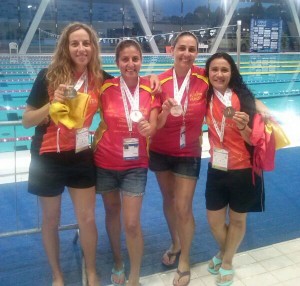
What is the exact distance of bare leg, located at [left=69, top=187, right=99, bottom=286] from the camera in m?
2.00

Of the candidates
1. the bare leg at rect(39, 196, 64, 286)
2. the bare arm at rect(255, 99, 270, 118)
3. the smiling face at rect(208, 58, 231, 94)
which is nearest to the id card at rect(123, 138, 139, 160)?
the bare leg at rect(39, 196, 64, 286)

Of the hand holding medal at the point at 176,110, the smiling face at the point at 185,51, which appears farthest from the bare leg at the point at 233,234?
the smiling face at the point at 185,51

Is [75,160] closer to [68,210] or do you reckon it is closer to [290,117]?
[68,210]

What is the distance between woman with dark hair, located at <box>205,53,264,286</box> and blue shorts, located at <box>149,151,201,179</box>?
0.10m

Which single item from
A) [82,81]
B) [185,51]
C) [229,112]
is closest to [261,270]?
[229,112]

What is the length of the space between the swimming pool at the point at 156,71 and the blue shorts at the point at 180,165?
3.00 metres

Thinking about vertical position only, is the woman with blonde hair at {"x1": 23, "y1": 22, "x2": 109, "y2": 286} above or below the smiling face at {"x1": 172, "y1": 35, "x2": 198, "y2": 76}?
below

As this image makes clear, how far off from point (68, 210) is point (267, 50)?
→ 17.9 m

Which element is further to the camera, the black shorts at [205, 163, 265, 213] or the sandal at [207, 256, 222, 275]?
the sandal at [207, 256, 222, 275]

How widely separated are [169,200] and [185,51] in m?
1.01

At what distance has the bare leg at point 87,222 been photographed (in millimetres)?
1997

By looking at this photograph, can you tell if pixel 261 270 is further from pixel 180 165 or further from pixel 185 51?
pixel 185 51

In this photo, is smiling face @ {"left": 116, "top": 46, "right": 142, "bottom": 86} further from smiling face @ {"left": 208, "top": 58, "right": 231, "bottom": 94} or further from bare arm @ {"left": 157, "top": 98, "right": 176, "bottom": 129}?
smiling face @ {"left": 208, "top": 58, "right": 231, "bottom": 94}

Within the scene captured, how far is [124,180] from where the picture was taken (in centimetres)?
202
